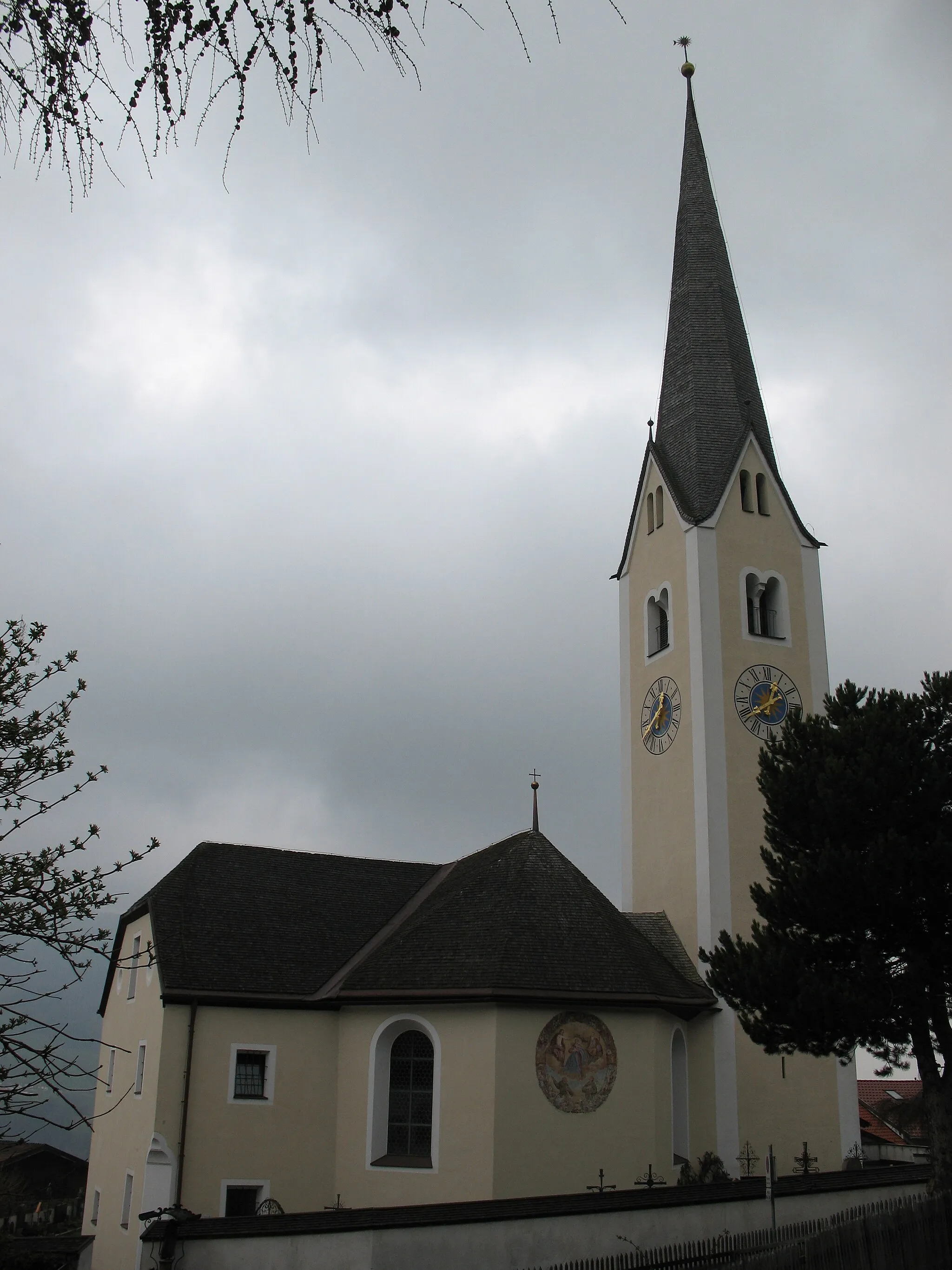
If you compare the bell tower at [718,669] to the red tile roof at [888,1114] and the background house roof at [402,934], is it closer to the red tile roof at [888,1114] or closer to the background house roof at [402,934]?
the background house roof at [402,934]

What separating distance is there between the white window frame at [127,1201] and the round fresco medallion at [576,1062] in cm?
837

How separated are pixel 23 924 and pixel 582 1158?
51.9ft

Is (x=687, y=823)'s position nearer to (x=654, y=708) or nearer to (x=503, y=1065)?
(x=654, y=708)

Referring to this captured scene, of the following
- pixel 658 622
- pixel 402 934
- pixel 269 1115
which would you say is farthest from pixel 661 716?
pixel 269 1115

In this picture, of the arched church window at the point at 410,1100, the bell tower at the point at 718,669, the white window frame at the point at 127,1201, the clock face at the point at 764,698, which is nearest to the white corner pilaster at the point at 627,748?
the bell tower at the point at 718,669

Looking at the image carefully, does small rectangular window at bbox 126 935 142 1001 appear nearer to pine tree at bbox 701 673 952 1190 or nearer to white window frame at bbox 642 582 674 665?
pine tree at bbox 701 673 952 1190

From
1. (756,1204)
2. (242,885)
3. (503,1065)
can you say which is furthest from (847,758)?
(242,885)

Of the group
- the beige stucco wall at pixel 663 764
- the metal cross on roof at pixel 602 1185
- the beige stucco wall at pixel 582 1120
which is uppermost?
the beige stucco wall at pixel 663 764

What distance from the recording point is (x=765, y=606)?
2791 centimetres

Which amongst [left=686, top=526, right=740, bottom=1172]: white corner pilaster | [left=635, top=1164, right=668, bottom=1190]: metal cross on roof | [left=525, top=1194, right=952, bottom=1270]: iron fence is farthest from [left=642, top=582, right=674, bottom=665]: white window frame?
[left=525, top=1194, right=952, bottom=1270]: iron fence

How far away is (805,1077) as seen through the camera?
76.3 feet

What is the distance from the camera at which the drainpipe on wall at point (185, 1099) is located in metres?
20.2

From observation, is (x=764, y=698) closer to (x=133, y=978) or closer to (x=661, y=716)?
(x=661, y=716)

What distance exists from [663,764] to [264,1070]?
11.2m
